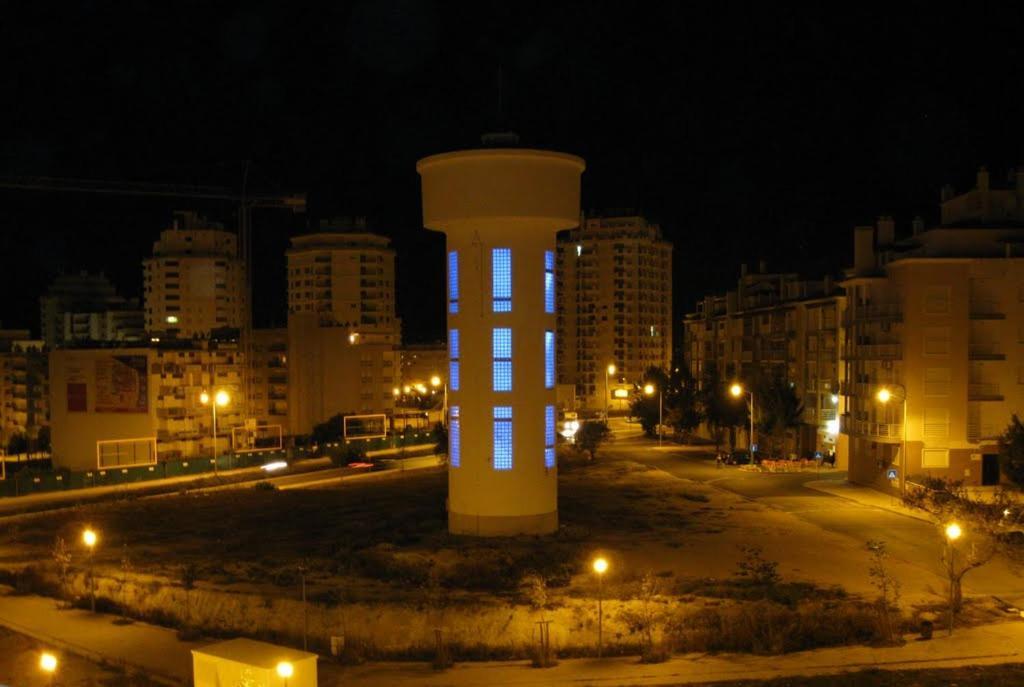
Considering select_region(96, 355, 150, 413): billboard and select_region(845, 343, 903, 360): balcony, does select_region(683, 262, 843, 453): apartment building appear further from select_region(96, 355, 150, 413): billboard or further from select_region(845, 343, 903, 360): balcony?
select_region(96, 355, 150, 413): billboard

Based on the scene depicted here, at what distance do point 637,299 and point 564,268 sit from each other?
36.8 feet

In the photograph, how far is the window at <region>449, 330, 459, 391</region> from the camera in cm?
3197

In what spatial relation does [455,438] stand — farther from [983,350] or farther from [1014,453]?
[983,350]

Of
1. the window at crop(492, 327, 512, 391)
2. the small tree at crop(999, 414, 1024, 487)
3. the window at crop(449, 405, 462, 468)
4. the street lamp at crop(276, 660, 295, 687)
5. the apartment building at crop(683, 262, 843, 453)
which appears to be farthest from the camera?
the apartment building at crop(683, 262, 843, 453)

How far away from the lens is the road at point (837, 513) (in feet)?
79.7

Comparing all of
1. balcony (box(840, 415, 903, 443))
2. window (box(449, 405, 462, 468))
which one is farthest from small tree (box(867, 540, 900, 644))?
window (box(449, 405, 462, 468))

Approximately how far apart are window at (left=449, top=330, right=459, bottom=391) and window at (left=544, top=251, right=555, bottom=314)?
3.25m

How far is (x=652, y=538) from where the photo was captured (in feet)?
102

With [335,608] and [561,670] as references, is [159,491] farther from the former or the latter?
[561,670]

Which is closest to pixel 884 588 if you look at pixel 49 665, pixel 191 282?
pixel 49 665

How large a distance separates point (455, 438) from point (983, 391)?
24513mm

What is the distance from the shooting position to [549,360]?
3219 cm

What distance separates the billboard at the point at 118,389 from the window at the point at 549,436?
4753 cm

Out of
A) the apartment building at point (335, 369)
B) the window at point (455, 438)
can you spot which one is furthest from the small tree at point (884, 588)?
the apartment building at point (335, 369)
